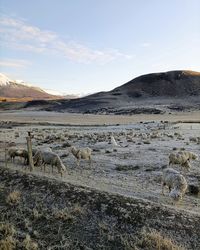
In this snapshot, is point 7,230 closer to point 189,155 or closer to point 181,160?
point 181,160

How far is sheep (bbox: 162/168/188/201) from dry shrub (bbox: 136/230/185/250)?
2.93 meters

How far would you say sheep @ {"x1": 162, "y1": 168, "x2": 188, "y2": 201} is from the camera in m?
13.9

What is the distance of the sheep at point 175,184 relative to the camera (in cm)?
1388

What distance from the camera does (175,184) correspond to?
14.6 meters

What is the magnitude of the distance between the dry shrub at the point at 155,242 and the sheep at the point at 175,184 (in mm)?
2925

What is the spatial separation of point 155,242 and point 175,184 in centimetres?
409

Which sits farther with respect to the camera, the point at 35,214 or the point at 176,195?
the point at 176,195

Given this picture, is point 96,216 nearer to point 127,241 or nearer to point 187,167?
point 127,241

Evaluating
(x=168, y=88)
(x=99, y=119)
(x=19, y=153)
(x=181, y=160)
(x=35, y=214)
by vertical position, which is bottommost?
(x=99, y=119)

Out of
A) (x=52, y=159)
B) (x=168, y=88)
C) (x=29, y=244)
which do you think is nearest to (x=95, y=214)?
(x=29, y=244)

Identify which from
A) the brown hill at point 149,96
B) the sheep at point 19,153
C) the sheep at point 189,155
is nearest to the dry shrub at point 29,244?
the sheep at point 19,153

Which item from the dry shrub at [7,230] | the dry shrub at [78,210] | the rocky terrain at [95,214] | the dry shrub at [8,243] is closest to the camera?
the dry shrub at [8,243]

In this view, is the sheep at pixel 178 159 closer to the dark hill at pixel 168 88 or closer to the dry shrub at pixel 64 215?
the dry shrub at pixel 64 215

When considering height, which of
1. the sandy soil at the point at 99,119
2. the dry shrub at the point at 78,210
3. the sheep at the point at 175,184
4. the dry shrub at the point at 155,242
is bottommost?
the sandy soil at the point at 99,119
